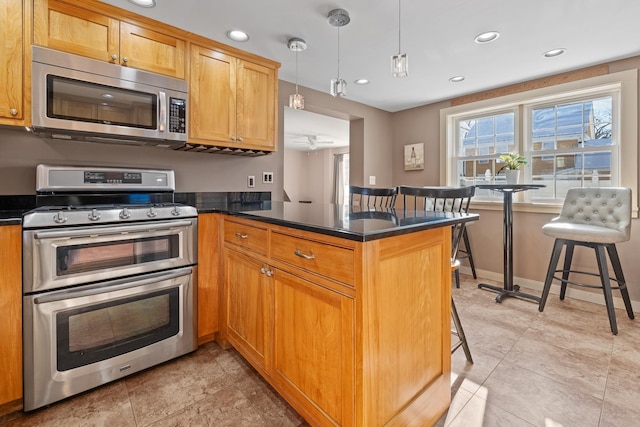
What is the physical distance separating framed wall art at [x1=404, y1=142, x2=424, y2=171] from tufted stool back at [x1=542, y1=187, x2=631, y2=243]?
1727 millimetres

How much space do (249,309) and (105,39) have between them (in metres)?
1.89

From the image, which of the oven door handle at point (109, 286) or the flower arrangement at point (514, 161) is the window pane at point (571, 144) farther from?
the oven door handle at point (109, 286)

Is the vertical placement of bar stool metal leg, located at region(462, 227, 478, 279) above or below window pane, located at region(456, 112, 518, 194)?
below

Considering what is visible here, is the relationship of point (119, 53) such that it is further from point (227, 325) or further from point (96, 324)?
point (227, 325)

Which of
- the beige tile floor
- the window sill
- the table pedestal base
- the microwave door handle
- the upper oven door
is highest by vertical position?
the microwave door handle

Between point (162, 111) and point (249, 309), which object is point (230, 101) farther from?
point (249, 309)

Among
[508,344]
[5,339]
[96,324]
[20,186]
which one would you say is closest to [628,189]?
[508,344]

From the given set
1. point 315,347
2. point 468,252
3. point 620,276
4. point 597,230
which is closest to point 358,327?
point 315,347

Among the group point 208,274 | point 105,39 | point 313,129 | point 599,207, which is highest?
point 313,129

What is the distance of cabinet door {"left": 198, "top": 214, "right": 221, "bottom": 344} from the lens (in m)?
2.06

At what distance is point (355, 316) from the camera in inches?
42.6

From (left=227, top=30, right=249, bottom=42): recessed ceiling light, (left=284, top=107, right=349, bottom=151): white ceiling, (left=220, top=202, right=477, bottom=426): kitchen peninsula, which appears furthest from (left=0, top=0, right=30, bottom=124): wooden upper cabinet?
(left=284, top=107, right=349, bottom=151): white ceiling

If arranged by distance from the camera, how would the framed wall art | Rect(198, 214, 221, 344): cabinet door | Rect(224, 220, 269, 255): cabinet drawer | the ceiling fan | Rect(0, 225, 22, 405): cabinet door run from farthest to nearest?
the ceiling fan, the framed wall art, Rect(198, 214, 221, 344): cabinet door, Rect(224, 220, 269, 255): cabinet drawer, Rect(0, 225, 22, 405): cabinet door

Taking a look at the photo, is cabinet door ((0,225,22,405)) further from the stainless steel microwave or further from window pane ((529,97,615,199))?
window pane ((529,97,615,199))
